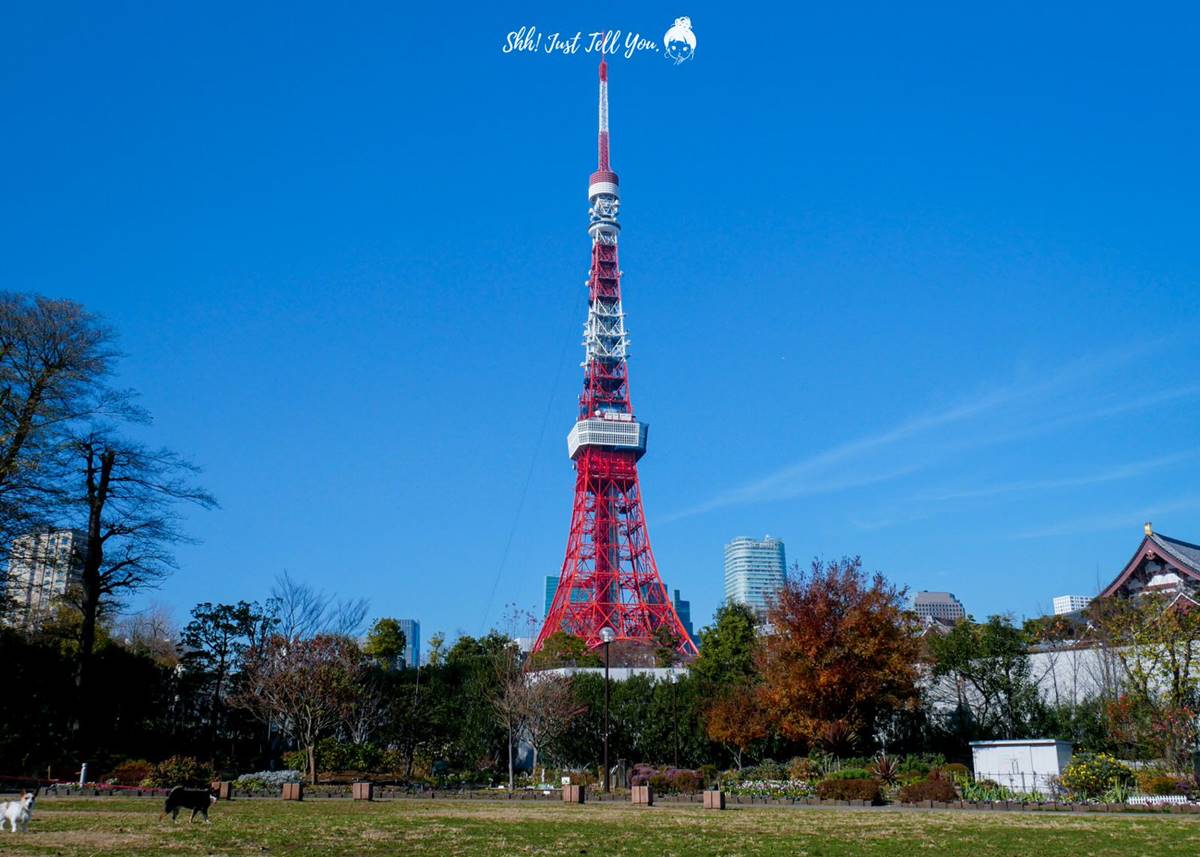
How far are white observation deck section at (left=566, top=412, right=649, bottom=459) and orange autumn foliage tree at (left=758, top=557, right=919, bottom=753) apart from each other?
132ft

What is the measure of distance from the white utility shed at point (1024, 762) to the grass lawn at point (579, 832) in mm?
6613

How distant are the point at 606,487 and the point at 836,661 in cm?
4293

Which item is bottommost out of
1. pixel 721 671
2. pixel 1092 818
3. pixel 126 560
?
pixel 1092 818

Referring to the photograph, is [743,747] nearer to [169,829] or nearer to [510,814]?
[510,814]

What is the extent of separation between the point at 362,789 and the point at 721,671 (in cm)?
2073

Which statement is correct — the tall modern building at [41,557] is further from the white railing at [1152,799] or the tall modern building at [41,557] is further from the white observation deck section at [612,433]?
the white observation deck section at [612,433]

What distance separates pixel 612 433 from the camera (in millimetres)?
72062

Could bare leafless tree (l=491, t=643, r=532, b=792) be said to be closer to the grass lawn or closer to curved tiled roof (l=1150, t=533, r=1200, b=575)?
the grass lawn

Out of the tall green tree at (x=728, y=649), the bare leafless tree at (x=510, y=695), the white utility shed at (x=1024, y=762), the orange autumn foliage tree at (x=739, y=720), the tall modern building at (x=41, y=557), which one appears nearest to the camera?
the white utility shed at (x=1024, y=762)

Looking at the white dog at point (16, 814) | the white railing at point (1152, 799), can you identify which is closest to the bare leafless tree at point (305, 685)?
the white dog at point (16, 814)

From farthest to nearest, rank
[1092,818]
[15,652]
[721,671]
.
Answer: [721,671] → [15,652] → [1092,818]

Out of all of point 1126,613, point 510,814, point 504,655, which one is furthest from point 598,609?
point 510,814

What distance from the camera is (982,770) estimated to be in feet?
88.5

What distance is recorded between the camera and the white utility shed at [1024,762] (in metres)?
25.3
